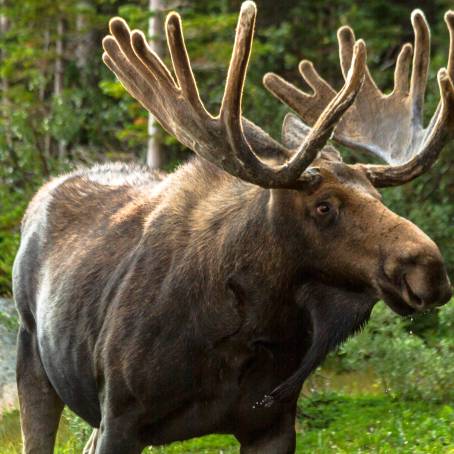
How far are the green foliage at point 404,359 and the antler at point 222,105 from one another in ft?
11.9

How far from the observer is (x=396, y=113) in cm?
675

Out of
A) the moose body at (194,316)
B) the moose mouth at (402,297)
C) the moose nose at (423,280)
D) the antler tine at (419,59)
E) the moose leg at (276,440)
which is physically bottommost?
the moose leg at (276,440)

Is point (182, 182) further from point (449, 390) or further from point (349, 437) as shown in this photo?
point (449, 390)

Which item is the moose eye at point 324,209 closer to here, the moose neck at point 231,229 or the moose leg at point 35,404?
the moose neck at point 231,229

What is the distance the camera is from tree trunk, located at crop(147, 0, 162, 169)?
12719 millimetres

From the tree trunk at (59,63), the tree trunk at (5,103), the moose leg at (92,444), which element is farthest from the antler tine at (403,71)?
the tree trunk at (59,63)

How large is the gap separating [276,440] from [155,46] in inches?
282

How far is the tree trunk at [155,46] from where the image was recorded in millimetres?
12719

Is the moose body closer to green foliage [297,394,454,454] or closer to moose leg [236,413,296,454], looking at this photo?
moose leg [236,413,296,454]

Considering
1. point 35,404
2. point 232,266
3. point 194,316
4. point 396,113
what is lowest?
point 35,404

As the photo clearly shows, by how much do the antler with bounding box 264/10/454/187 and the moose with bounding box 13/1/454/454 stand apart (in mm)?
14

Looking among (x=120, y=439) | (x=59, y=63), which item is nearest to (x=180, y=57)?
(x=120, y=439)

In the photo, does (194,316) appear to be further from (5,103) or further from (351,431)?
(5,103)

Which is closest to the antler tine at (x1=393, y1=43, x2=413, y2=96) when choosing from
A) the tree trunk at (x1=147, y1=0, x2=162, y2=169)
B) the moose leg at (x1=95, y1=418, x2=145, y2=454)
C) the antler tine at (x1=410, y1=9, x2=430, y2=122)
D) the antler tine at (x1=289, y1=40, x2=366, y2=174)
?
the antler tine at (x1=410, y1=9, x2=430, y2=122)
